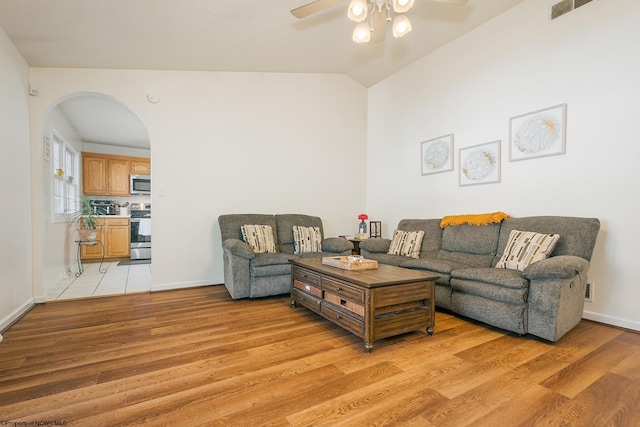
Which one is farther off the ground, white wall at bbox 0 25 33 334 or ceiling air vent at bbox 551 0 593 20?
ceiling air vent at bbox 551 0 593 20

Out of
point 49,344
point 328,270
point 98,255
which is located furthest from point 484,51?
point 98,255

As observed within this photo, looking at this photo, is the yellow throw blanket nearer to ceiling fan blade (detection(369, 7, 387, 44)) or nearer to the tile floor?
ceiling fan blade (detection(369, 7, 387, 44))

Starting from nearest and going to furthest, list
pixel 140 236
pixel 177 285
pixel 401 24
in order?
1. pixel 401 24
2. pixel 177 285
3. pixel 140 236

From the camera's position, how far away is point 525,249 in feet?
8.47

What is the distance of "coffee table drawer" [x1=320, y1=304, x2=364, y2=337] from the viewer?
7.02ft

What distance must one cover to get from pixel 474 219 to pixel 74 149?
6.69 meters

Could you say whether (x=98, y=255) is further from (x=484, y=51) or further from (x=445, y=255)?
(x=484, y=51)

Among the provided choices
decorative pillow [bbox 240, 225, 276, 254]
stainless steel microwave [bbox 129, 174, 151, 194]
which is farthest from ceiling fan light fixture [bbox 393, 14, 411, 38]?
stainless steel microwave [bbox 129, 174, 151, 194]

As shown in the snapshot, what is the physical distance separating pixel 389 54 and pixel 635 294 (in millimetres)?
3628

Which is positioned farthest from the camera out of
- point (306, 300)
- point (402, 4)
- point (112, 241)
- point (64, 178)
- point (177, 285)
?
point (112, 241)

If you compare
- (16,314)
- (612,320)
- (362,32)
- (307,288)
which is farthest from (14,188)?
(612,320)

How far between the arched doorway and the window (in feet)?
0.05

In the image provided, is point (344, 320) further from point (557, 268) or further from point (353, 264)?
point (557, 268)

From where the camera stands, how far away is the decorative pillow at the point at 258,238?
369 cm
